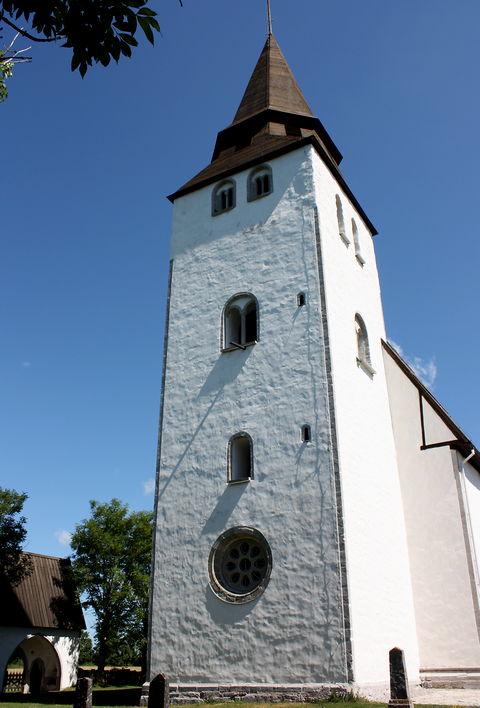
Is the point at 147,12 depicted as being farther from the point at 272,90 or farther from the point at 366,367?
the point at 272,90

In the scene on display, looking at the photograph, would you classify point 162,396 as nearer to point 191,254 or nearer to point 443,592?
point 191,254

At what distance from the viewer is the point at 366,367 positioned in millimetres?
17656

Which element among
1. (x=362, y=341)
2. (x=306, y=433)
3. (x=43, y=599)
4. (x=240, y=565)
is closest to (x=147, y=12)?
(x=306, y=433)

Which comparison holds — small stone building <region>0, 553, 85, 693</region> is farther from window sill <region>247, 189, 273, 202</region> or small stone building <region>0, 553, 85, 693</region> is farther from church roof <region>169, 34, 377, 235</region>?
window sill <region>247, 189, 273, 202</region>

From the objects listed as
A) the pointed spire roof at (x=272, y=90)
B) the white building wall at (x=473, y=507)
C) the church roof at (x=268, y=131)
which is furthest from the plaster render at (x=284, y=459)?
the pointed spire roof at (x=272, y=90)

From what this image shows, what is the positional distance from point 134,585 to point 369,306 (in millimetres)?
19218

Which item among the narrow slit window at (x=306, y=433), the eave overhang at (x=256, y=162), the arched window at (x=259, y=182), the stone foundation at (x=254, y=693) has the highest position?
the eave overhang at (x=256, y=162)

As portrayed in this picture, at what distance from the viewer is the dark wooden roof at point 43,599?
1001 inches

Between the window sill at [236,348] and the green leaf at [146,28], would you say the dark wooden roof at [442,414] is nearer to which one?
the window sill at [236,348]

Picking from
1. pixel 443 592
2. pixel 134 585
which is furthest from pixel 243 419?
pixel 134 585

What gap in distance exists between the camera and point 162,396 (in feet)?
58.4

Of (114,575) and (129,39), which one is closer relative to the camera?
(129,39)

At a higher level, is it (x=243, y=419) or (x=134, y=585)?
(x=243, y=419)

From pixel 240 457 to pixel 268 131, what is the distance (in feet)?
40.9
